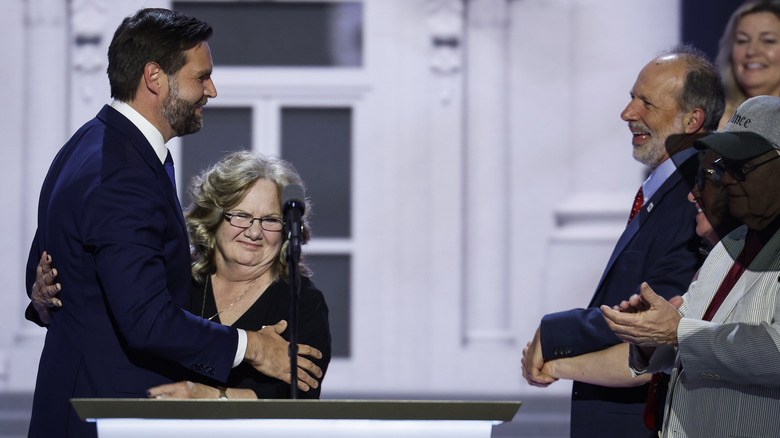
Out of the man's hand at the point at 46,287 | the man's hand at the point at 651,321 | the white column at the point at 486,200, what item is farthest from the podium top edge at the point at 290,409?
the white column at the point at 486,200

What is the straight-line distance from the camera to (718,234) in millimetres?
2217

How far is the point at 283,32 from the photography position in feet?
17.0

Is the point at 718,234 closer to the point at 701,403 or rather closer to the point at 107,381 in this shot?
the point at 701,403

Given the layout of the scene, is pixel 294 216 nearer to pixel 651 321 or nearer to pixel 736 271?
pixel 651 321

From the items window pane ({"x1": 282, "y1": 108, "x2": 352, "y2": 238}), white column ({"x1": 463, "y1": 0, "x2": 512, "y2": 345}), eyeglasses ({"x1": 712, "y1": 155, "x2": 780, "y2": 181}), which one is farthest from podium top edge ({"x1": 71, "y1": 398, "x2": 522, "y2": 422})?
window pane ({"x1": 282, "y1": 108, "x2": 352, "y2": 238})

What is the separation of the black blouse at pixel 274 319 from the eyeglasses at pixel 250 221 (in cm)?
17

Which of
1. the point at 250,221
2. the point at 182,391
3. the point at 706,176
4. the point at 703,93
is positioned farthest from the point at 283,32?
the point at 706,176

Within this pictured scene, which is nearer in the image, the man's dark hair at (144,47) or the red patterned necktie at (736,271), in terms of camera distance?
the red patterned necktie at (736,271)

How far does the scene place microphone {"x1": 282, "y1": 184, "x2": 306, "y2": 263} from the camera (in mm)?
2205

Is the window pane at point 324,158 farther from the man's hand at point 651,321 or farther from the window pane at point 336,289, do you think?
the man's hand at point 651,321

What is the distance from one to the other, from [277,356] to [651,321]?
911mm

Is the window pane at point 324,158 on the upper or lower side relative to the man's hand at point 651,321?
upper

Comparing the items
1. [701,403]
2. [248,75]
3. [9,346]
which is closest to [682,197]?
[701,403]

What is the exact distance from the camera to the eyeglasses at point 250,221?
276 cm
